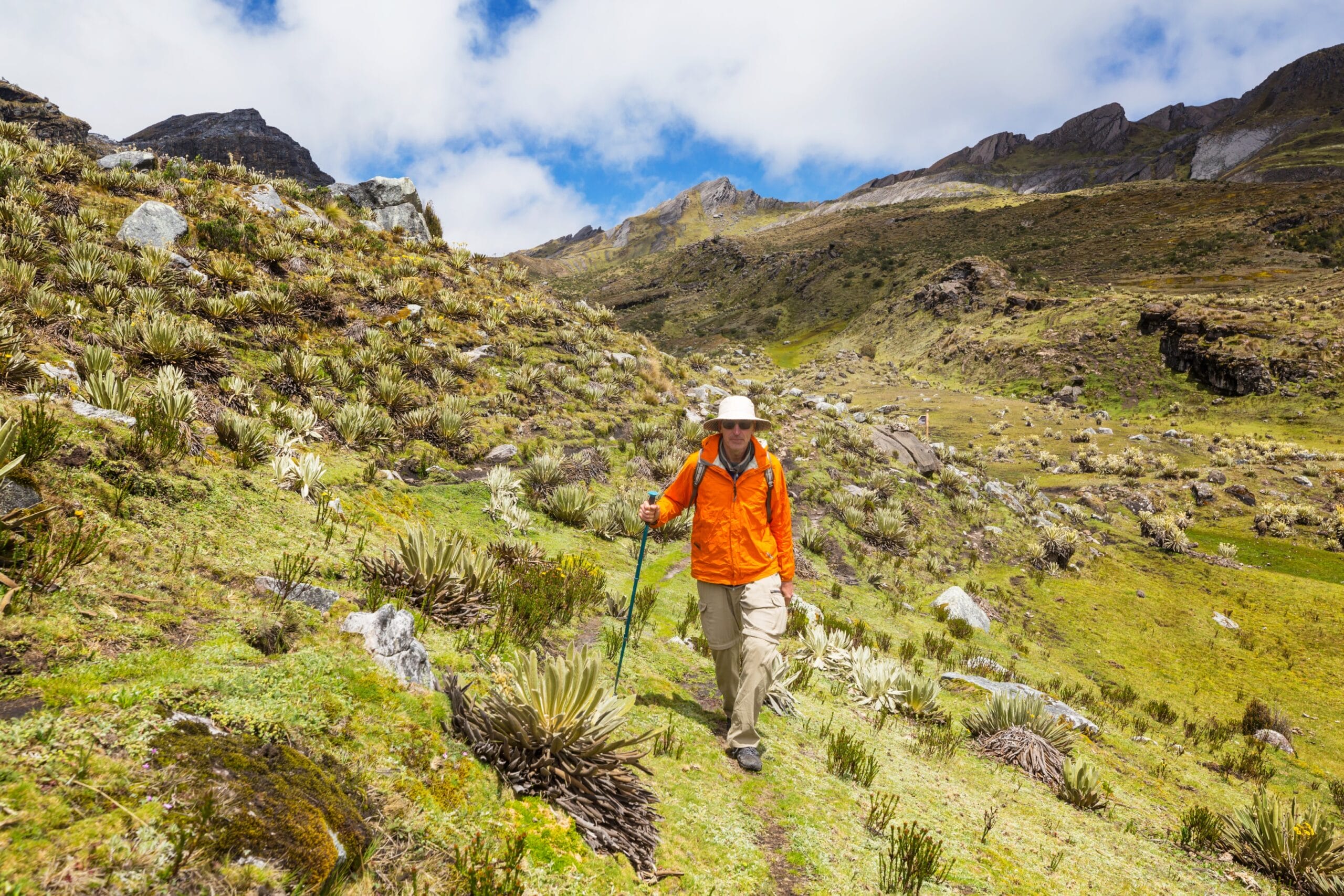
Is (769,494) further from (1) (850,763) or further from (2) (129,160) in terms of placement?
(2) (129,160)

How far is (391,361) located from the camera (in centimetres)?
985

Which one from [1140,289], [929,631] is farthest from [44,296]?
[1140,289]

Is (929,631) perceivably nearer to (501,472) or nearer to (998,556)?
(998,556)

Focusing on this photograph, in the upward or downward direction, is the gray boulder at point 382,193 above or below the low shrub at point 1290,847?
above

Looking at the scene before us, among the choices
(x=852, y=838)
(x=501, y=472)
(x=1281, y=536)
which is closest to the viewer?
(x=852, y=838)

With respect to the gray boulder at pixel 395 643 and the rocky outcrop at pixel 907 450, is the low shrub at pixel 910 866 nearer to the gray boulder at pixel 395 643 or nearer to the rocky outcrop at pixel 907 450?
the gray boulder at pixel 395 643

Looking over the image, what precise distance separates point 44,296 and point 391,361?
437 centimetres

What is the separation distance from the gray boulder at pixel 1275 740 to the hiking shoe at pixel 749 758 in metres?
8.64

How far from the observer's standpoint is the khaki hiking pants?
3840mm

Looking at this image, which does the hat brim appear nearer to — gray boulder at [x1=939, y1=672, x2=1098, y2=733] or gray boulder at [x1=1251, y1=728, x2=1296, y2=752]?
gray boulder at [x1=939, y1=672, x2=1098, y2=733]

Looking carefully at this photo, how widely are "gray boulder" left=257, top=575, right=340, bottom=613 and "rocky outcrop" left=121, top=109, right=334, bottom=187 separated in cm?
13016

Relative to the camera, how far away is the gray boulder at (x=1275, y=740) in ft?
24.3

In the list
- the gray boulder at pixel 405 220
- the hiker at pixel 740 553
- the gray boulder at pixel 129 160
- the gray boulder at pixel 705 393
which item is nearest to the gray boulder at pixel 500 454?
the hiker at pixel 740 553

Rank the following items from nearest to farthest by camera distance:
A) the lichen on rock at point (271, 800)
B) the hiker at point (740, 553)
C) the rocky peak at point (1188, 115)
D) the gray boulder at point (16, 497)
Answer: the lichen on rock at point (271, 800) < the gray boulder at point (16, 497) < the hiker at point (740, 553) < the rocky peak at point (1188, 115)
